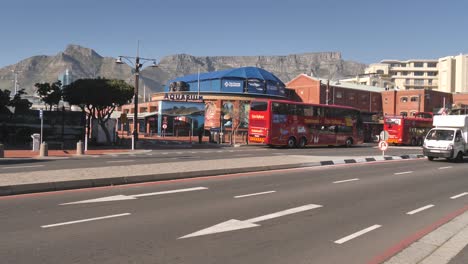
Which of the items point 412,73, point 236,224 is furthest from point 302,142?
point 412,73

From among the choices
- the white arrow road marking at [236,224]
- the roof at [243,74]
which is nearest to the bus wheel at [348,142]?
the roof at [243,74]

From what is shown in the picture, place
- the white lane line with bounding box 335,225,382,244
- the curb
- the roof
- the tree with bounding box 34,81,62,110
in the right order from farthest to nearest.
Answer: the roof < the tree with bounding box 34,81,62,110 < the curb < the white lane line with bounding box 335,225,382,244

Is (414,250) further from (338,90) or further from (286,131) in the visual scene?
(338,90)

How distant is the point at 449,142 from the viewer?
24.1m

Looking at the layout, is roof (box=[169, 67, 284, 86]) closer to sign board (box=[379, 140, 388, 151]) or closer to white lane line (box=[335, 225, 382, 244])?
sign board (box=[379, 140, 388, 151])

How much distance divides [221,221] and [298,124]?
98.2 ft

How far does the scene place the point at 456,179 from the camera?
53.1ft

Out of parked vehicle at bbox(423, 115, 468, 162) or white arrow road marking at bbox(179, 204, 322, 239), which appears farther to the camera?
parked vehicle at bbox(423, 115, 468, 162)

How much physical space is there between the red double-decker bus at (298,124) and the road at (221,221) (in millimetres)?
22332

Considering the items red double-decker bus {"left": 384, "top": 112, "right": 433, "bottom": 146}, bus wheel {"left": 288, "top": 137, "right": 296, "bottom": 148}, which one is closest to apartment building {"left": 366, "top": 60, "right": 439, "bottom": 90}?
red double-decker bus {"left": 384, "top": 112, "right": 433, "bottom": 146}

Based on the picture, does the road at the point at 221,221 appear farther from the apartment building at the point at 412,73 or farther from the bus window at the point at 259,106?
the apartment building at the point at 412,73

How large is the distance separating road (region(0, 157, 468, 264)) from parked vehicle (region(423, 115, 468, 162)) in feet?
37.0

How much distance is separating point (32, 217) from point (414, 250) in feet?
21.2

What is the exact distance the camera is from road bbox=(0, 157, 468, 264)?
6.19 m
